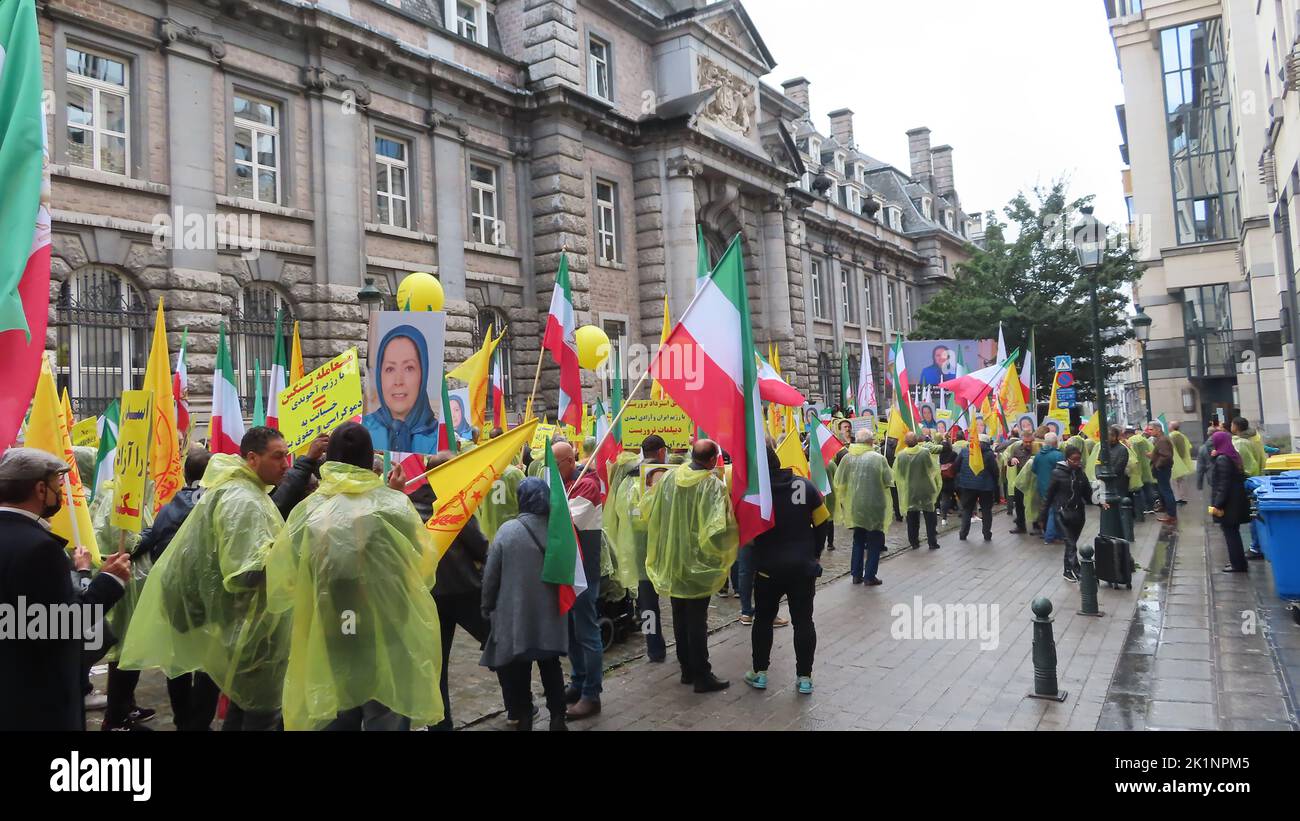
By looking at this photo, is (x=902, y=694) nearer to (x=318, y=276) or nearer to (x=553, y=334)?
(x=553, y=334)

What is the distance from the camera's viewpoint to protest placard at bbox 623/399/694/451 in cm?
932

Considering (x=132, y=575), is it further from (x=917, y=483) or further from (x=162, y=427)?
(x=917, y=483)

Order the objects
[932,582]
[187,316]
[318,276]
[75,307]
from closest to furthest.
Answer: [932,582] < [75,307] < [187,316] < [318,276]

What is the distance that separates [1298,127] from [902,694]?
45.6 ft

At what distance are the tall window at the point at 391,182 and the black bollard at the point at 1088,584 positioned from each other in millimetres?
14227

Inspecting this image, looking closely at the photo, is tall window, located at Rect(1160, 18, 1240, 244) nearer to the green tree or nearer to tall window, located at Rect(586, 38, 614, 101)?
the green tree

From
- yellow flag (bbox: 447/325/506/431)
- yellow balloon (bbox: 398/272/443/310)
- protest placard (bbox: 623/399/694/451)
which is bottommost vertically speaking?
protest placard (bbox: 623/399/694/451)

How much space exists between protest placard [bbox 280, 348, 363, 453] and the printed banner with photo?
60.2ft

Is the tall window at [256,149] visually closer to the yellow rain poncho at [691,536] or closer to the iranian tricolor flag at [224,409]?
the iranian tricolor flag at [224,409]

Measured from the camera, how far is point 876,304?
41906 millimetres

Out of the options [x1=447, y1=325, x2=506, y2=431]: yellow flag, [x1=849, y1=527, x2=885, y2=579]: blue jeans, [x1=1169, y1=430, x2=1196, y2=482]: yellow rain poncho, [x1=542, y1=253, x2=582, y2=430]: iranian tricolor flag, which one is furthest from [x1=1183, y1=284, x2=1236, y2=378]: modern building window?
[x1=447, y1=325, x2=506, y2=431]: yellow flag

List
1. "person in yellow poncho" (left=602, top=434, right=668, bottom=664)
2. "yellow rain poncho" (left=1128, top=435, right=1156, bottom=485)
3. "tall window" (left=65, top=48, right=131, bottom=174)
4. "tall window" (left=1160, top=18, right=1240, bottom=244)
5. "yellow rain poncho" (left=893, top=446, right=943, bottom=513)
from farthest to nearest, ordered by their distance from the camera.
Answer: "tall window" (left=1160, top=18, right=1240, bottom=244)
"yellow rain poncho" (left=1128, top=435, right=1156, bottom=485)
"yellow rain poncho" (left=893, top=446, right=943, bottom=513)
"tall window" (left=65, top=48, right=131, bottom=174)
"person in yellow poncho" (left=602, top=434, right=668, bottom=664)

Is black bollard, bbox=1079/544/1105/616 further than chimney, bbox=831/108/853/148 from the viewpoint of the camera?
No
